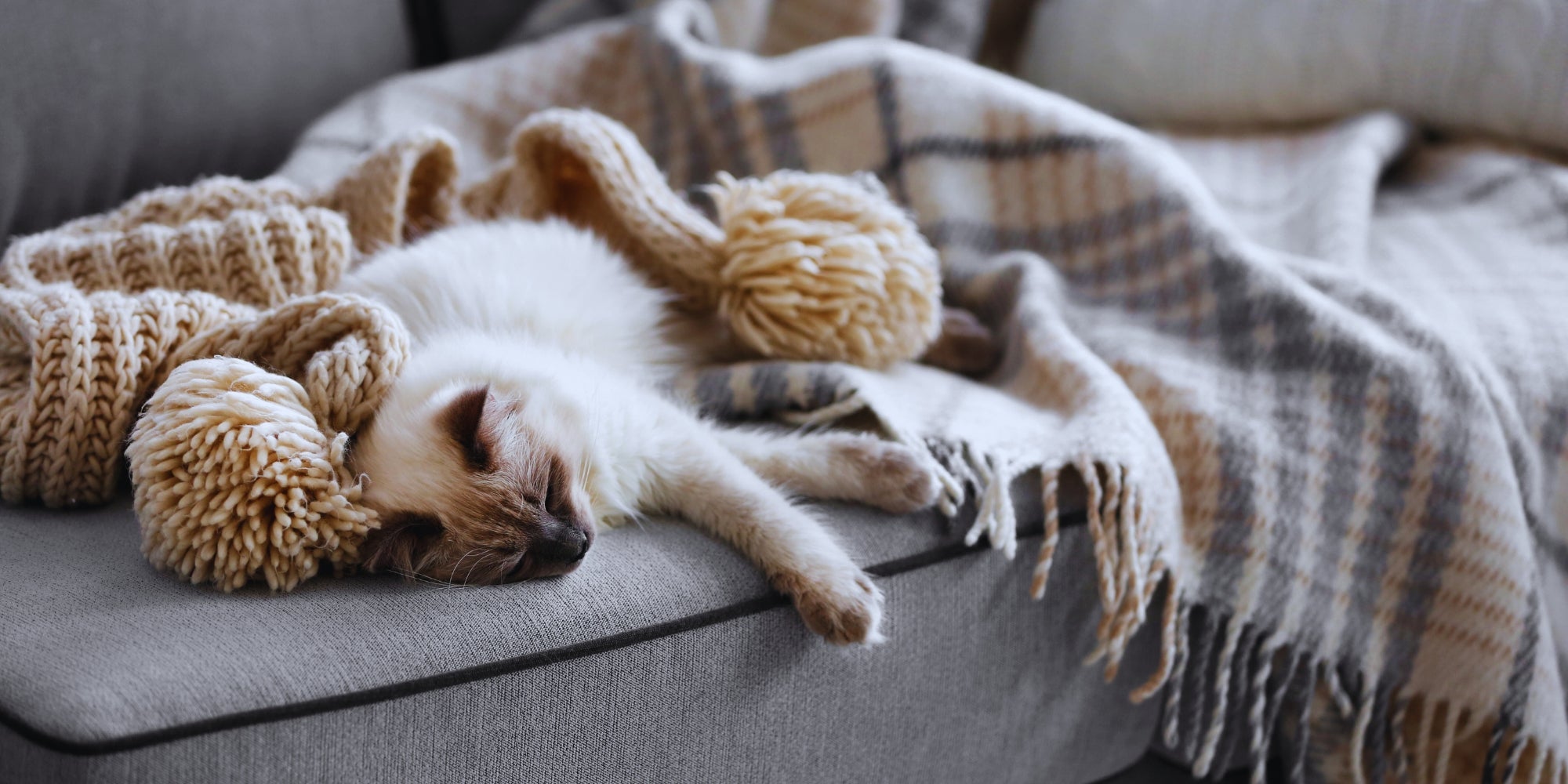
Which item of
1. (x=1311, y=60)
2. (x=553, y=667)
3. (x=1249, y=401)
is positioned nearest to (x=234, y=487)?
(x=553, y=667)

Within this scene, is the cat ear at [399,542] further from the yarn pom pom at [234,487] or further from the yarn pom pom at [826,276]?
the yarn pom pom at [826,276]

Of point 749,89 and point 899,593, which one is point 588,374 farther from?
point 749,89

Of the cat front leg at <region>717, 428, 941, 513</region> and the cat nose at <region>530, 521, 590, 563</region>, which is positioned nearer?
the cat nose at <region>530, 521, 590, 563</region>

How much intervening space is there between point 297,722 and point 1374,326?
988mm

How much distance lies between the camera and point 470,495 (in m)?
0.81

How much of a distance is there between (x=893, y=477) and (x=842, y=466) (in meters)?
0.05

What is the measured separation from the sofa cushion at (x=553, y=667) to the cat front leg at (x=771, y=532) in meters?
0.02

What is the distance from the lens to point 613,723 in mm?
732

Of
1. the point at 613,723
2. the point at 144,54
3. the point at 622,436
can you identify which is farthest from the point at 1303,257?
the point at 144,54

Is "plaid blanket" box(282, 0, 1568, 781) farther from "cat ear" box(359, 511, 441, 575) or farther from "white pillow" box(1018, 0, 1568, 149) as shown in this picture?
"cat ear" box(359, 511, 441, 575)

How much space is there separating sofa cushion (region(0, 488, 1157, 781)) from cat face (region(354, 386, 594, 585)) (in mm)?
27

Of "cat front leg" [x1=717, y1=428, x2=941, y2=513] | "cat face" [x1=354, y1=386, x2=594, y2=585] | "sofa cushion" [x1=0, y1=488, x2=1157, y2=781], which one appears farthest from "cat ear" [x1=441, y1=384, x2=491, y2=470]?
"cat front leg" [x1=717, y1=428, x2=941, y2=513]

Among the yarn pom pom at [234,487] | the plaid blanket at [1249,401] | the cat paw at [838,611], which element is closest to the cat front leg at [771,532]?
the cat paw at [838,611]

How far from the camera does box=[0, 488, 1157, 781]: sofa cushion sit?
1.98 ft
